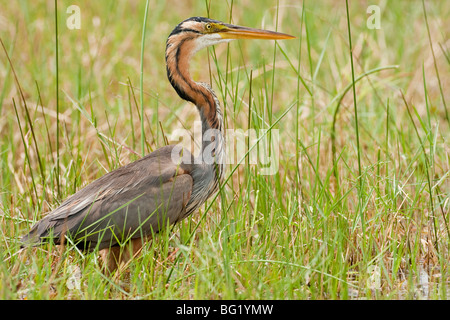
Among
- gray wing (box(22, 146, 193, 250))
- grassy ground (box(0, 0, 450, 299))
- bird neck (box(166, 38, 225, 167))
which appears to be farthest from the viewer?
bird neck (box(166, 38, 225, 167))

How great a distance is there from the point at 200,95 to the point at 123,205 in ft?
3.06

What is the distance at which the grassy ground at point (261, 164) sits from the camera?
3744 millimetres

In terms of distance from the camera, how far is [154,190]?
4.37 m

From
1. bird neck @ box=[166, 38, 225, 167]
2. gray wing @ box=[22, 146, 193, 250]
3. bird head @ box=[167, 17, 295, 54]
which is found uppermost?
bird head @ box=[167, 17, 295, 54]

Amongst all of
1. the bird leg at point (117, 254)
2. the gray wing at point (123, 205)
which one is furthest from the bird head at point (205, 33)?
the bird leg at point (117, 254)

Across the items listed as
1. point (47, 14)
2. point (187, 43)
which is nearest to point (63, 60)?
point (47, 14)

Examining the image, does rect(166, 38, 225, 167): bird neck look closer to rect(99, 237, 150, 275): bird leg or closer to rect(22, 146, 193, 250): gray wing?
rect(22, 146, 193, 250): gray wing

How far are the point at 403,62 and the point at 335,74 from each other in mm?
846

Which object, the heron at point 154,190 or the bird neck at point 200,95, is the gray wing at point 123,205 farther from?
the bird neck at point 200,95

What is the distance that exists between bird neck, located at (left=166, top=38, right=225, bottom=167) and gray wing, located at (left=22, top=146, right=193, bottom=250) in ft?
0.86

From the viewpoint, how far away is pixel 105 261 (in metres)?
4.13

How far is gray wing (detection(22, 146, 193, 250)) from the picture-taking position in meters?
4.18

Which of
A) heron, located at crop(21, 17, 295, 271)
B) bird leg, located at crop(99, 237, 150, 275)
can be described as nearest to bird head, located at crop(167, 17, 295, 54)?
heron, located at crop(21, 17, 295, 271)
